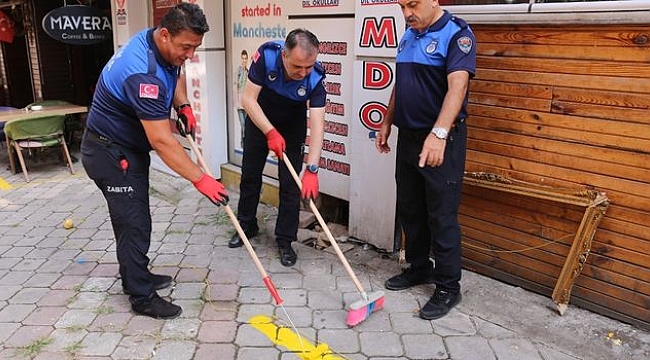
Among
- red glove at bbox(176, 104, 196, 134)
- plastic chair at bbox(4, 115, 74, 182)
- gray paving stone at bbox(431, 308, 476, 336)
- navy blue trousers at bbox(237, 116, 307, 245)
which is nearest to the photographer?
gray paving stone at bbox(431, 308, 476, 336)

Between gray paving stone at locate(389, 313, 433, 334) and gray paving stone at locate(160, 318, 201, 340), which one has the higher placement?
gray paving stone at locate(389, 313, 433, 334)

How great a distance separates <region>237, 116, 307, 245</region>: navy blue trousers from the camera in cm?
403

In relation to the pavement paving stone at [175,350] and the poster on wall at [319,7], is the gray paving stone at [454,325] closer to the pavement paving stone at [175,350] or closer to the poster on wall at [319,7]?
the pavement paving stone at [175,350]

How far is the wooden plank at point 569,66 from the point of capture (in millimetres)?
2898

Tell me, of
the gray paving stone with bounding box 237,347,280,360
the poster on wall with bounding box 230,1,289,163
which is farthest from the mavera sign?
the gray paving stone with bounding box 237,347,280,360

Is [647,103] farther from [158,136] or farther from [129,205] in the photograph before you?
[129,205]

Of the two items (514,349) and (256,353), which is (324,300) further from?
(514,349)

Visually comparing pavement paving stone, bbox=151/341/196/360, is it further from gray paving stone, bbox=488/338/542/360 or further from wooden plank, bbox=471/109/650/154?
wooden plank, bbox=471/109/650/154

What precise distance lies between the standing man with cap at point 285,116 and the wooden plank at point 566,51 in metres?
1.21

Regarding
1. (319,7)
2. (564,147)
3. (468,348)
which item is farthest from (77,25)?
(468,348)

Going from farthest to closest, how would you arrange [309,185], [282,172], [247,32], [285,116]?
[247,32]
[282,172]
[285,116]
[309,185]

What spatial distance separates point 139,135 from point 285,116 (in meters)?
1.13

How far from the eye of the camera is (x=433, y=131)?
290 cm

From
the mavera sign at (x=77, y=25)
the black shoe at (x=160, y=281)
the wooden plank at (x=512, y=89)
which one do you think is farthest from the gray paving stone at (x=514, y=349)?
the mavera sign at (x=77, y=25)
